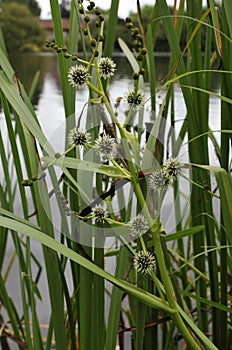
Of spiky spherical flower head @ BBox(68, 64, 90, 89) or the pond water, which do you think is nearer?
spiky spherical flower head @ BBox(68, 64, 90, 89)

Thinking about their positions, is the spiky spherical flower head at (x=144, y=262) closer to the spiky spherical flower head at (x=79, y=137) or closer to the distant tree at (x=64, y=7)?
the spiky spherical flower head at (x=79, y=137)

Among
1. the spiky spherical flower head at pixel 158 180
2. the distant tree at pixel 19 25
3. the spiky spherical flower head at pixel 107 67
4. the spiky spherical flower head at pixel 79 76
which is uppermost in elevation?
the distant tree at pixel 19 25

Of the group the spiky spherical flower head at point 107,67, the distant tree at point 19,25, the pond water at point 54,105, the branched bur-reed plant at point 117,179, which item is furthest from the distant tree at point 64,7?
the distant tree at point 19,25

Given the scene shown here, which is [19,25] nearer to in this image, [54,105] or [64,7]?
[54,105]

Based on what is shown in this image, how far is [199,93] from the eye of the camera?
370 millimetres

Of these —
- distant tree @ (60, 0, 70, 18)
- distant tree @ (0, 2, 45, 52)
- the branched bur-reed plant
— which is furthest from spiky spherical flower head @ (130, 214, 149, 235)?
distant tree @ (0, 2, 45, 52)

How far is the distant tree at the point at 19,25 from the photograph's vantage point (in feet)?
8.17

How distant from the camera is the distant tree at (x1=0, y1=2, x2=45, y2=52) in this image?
249 centimetres

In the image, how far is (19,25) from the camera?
2.51 m

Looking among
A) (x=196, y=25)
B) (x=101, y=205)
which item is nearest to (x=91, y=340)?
(x=101, y=205)

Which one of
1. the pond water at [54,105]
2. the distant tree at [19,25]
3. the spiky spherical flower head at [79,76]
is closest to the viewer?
the spiky spherical flower head at [79,76]

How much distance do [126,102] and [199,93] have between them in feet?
0.48

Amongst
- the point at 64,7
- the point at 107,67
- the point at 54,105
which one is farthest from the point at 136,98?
the point at 54,105

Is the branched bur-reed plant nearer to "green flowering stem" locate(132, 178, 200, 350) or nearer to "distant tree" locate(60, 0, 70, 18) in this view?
"green flowering stem" locate(132, 178, 200, 350)
